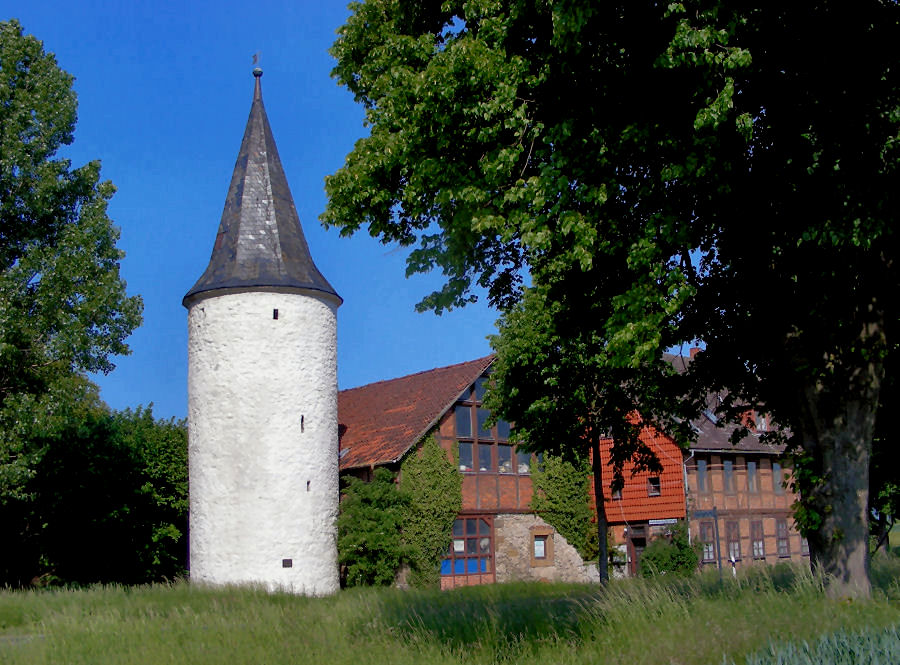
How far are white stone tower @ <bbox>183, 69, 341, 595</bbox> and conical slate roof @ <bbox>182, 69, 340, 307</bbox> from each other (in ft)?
0.14

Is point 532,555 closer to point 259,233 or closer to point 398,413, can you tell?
point 398,413

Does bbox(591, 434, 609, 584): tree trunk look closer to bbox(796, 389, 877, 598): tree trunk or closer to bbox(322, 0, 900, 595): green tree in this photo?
bbox(322, 0, 900, 595): green tree

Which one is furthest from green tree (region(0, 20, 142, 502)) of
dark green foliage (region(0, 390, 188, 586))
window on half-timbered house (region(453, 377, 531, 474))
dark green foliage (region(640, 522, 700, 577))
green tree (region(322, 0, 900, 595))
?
dark green foliage (region(640, 522, 700, 577))

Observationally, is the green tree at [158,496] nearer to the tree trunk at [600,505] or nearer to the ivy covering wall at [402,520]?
the ivy covering wall at [402,520]

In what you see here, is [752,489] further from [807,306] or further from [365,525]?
[807,306]

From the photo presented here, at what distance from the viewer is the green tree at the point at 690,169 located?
30.7ft

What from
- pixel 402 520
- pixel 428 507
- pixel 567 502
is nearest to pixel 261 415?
pixel 402 520

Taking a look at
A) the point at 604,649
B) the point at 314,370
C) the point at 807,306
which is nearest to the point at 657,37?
the point at 807,306

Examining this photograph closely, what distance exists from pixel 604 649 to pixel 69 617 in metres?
9.55

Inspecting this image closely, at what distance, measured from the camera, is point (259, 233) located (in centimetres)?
2638

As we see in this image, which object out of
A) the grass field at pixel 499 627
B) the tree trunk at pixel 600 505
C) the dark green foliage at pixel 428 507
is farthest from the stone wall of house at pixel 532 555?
the grass field at pixel 499 627

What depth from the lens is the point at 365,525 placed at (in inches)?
1022

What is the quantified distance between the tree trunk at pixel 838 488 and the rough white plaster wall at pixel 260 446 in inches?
632

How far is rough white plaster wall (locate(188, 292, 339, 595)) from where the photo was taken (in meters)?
24.2
